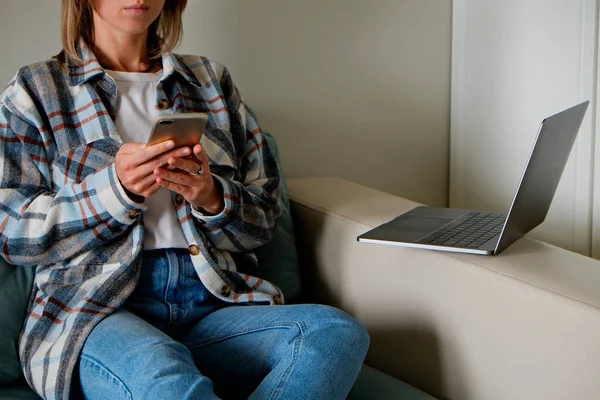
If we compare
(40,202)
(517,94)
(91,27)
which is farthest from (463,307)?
(517,94)

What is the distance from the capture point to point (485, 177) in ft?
6.71

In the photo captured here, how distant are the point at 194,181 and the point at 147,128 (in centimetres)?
20

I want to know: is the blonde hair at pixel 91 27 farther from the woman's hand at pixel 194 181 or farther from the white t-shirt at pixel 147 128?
the woman's hand at pixel 194 181

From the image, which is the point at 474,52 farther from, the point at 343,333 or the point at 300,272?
the point at 343,333

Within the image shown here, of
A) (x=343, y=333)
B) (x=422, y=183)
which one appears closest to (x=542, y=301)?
(x=343, y=333)

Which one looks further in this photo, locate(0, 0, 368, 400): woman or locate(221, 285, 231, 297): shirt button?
locate(221, 285, 231, 297): shirt button

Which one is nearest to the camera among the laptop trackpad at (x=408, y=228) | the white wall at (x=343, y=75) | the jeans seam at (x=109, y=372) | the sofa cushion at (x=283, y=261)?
the jeans seam at (x=109, y=372)

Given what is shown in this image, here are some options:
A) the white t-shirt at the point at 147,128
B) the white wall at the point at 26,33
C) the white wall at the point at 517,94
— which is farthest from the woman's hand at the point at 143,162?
the white wall at the point at 517,94

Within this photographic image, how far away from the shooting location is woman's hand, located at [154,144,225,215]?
3.70 feet

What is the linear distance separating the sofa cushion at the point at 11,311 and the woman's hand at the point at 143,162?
0.25 m

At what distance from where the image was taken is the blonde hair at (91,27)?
133 centimetres

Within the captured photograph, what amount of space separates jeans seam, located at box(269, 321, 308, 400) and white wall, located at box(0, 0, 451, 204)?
76 cm

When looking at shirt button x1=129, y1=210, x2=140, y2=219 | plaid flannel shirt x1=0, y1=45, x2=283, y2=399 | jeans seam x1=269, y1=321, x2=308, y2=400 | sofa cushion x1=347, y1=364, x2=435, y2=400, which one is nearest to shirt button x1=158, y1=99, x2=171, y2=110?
plaid flannel shirt x1=0, y1=45, x2=283, y2=399

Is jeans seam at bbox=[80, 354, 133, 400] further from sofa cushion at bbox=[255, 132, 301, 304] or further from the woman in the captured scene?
sofa cushion at bbox=[255, 132, 301, 304]
